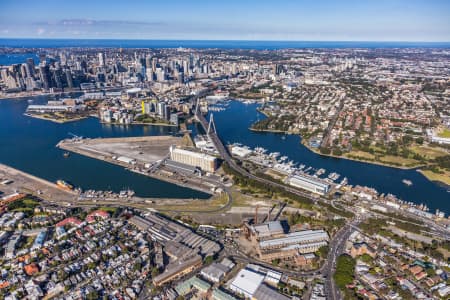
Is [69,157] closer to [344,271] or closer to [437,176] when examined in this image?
[344,271]

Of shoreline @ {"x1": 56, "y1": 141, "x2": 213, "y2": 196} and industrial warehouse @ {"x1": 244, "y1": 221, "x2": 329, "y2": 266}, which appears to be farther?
shoreline @ {"x1": 56, "y1": 141, "x2": 213, "y2": 196}

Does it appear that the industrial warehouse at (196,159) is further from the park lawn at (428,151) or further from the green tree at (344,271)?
the park lawn at (428,151)

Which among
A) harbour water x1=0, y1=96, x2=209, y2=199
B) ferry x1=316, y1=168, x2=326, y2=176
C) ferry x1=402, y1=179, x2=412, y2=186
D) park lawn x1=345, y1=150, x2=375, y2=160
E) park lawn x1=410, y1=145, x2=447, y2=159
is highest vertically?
park lawn x1=410, y1=145, x2=447, y2=159

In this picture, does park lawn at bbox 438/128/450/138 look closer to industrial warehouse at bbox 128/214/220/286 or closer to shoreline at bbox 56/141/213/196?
shoreline at bbox 56/141/213/196

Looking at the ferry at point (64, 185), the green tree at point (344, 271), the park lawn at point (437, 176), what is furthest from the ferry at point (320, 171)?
the ferry at point (64, 185)

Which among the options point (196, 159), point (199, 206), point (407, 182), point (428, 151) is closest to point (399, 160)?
point (407, 182)

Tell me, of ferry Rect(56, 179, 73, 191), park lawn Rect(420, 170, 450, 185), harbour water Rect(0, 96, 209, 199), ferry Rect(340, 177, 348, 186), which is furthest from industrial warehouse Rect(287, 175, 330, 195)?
ferry Rect(56, 179, 73, 191)

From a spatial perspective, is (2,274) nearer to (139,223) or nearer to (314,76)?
(139,223)
